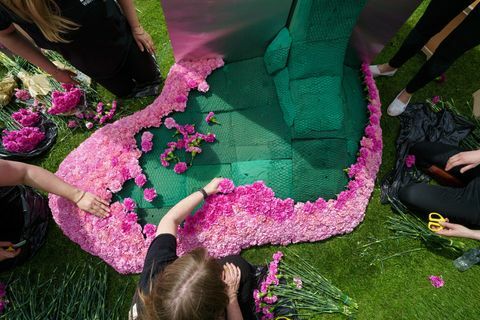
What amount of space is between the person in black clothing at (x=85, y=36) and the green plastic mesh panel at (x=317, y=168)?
65.1 inches

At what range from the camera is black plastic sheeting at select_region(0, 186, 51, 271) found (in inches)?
94.9

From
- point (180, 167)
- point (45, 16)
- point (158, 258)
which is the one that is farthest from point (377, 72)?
point (45, 16)

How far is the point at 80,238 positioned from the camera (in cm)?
268

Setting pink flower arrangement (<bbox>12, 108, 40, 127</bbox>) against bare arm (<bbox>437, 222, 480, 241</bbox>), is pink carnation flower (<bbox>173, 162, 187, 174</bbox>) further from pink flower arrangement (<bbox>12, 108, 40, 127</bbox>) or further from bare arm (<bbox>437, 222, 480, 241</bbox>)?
bare arm (<bbox>437, 222, 480, 241</bbox>)

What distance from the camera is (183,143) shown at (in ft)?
9.27

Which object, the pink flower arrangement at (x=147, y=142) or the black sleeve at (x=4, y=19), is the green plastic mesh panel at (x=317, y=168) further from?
the black sleeve at (x=4, y=19)

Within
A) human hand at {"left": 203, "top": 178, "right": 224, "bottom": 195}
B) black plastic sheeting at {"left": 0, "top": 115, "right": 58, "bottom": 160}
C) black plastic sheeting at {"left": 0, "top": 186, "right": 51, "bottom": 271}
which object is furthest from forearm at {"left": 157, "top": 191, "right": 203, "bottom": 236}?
black plastic sheeting at {"left": 0, "top": 115, "right": 58, "bottom": 160}

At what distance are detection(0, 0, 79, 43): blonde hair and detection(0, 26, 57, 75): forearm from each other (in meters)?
0.26

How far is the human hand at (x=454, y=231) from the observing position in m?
2.79

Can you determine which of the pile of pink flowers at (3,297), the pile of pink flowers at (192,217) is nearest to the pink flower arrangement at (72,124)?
the pile of pink flowers at (192,217)

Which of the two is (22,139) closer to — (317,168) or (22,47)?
(22,47)

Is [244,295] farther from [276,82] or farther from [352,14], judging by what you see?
[352,14]

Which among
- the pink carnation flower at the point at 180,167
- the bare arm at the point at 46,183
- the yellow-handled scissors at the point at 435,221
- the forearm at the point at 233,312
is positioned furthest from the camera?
the yellow-handled scissors at the point at 435,221

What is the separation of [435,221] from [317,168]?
1215 mm
